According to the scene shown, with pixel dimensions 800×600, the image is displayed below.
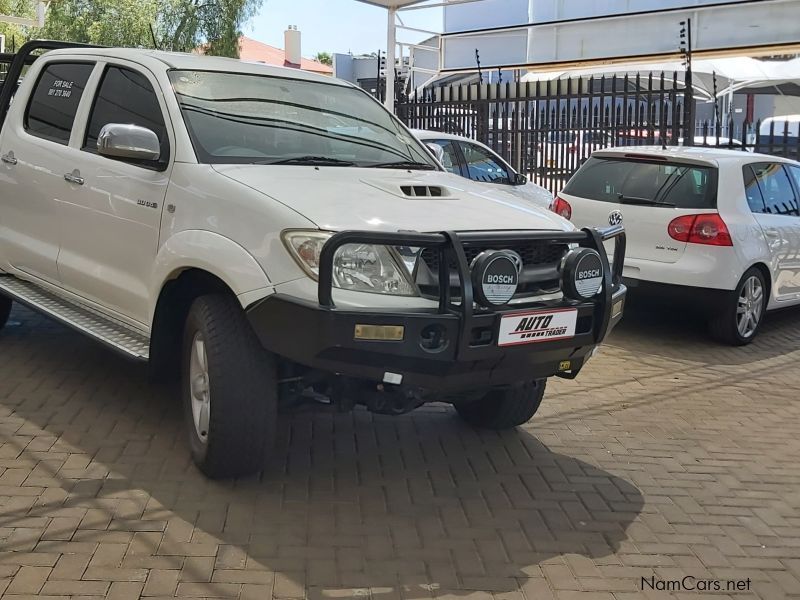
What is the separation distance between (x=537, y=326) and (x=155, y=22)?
97.4 feet

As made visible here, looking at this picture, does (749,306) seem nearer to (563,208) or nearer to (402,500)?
(563,208)

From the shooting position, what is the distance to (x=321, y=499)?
430cm

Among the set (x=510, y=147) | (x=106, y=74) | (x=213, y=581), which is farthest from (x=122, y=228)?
(x=510, y=147)

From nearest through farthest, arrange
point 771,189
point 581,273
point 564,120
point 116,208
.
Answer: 1. point 581,273
2. point 116,208
3. point 771,189
4. point 564,120

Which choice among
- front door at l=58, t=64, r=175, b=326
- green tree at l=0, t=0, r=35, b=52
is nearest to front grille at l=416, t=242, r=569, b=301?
front door at l=58, t=64, r=175, b=326

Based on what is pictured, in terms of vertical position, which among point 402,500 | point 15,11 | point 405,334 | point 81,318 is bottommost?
point 402,500

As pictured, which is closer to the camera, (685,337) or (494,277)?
(494,277)

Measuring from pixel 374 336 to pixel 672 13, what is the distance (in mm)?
16071

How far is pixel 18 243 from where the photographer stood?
6.08 meters

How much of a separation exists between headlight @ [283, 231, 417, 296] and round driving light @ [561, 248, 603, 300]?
0.70m

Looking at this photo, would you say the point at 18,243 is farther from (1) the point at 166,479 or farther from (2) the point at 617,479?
(2) the point at 617,479

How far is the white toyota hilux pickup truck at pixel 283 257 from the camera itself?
12.4 feet

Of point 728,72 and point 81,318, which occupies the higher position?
point 728,72

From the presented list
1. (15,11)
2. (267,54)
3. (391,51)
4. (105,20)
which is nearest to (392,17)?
(391,51)
